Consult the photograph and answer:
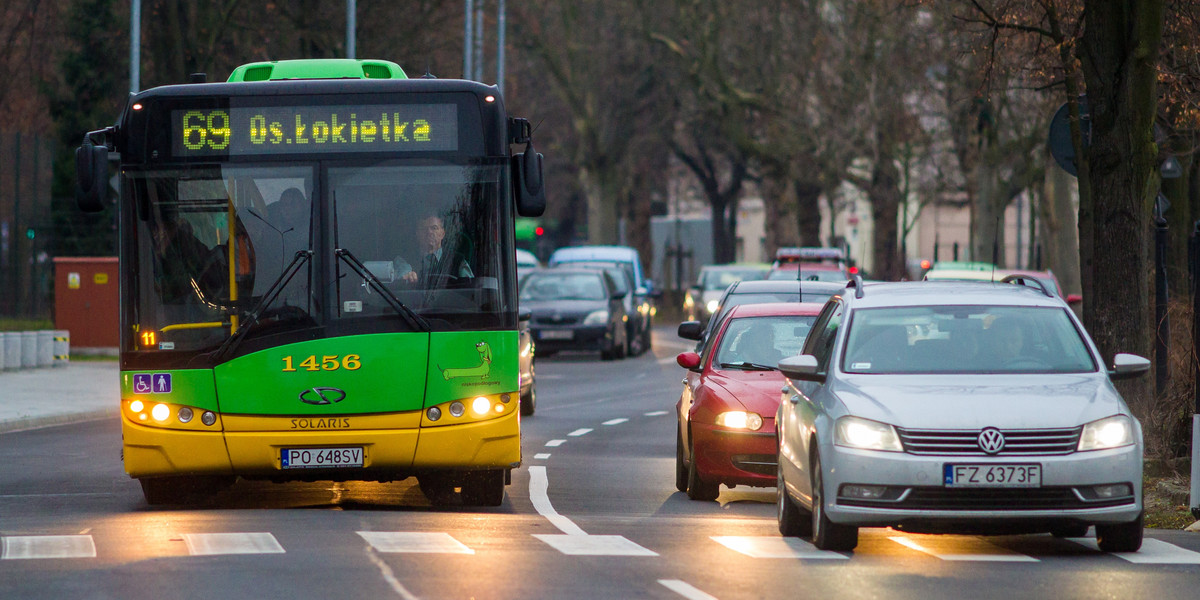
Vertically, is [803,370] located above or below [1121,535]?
above

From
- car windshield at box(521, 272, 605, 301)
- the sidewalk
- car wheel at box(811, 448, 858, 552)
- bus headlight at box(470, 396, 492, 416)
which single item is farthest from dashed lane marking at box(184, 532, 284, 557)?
car windshield at box(521, 272, 605, 301)

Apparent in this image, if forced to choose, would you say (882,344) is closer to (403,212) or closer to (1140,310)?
(403,212)

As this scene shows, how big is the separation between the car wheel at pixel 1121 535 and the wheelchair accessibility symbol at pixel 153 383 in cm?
559

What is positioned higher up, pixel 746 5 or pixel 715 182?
pixel 746 5

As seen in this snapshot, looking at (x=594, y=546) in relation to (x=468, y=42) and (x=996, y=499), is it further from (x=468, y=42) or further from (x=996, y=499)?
(x=468, y=42)

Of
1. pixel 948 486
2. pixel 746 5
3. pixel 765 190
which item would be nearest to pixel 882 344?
pixel 948 486

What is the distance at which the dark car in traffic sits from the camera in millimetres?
35969

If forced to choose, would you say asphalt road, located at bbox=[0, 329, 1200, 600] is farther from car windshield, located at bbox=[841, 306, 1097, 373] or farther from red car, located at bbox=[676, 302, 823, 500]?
car windshield, located at bbox=[841, 306, 1097, 373]

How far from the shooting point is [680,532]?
11.2 metres

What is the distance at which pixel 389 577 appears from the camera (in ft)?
29.5

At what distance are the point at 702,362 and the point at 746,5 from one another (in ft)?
128

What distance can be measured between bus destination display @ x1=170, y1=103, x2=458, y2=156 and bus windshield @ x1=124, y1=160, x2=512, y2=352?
0.46 feet

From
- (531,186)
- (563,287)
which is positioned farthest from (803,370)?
(563,287)

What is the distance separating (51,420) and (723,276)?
65.1 ft
